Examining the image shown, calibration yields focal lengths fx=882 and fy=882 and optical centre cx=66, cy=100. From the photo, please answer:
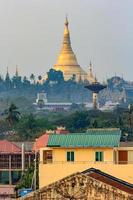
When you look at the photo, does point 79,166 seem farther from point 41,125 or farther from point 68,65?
point 68,65

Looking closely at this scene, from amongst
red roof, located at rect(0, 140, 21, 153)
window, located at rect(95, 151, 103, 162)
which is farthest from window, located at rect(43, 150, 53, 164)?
red roof, located at rect(0, 140, 21, 153)

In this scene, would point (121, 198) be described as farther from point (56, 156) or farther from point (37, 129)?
point (37, 129)

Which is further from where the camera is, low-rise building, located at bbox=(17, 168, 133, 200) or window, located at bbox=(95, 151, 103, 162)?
window, located at bbox=(95, 151, 103, 162)

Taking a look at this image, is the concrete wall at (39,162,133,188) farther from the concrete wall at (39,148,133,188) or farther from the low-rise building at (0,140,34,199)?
the low-rise building at (0,140,34,199)

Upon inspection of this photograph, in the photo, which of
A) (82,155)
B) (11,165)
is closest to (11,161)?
(11,165)

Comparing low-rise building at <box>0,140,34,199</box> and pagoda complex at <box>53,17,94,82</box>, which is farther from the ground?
pagoda complex at <box>53,17,94,82</box>

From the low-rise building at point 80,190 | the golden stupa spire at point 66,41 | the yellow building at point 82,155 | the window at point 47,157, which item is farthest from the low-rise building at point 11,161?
the golden stupa spire at point 66,41

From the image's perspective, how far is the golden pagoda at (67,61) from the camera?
159375 mm

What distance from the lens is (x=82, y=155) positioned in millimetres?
24234

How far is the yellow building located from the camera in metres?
23.2

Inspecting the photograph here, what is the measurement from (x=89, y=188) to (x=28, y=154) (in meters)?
36.4

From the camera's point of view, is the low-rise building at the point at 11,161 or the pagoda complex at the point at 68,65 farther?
the pagoda complex at the point at 68,65

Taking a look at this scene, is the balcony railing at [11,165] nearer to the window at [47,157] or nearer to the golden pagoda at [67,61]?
the window at [47,157]

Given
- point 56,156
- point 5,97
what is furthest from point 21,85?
point 56,156
